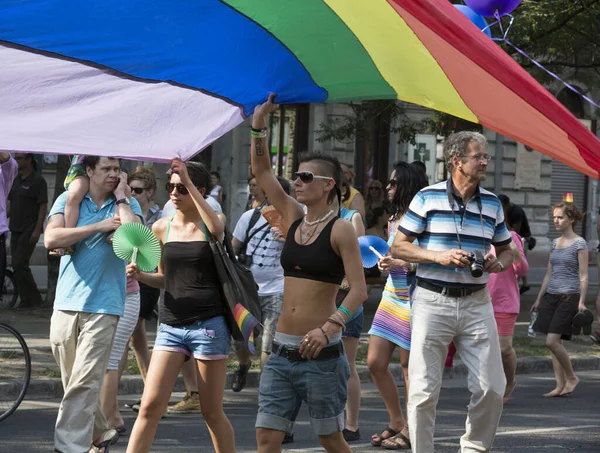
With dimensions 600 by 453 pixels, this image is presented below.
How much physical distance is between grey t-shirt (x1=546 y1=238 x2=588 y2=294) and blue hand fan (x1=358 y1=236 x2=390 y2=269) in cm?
458

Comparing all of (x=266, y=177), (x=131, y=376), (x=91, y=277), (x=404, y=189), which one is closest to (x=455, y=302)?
(x=266, y=177)

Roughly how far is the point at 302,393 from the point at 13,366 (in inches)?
183

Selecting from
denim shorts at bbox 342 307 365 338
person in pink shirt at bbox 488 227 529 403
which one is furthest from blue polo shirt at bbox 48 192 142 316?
person in pink shirt at bbox 488 227 529 403

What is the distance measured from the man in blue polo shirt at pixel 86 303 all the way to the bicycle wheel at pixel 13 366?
2609 millimetres

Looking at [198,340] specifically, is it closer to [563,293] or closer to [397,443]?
[397,443]

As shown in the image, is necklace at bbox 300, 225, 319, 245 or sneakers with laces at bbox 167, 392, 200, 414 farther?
sneakers with laces at bbox 167, 392, 200, 414

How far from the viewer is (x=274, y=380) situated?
20.2 feet

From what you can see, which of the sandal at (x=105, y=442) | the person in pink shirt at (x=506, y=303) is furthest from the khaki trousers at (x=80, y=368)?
the person in pink shirt at (x=506, y=303)

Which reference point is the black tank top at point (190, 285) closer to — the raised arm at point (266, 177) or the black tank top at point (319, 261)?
the raised arm at point (266, 177)

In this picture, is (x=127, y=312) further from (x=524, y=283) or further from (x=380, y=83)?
(x=524, y=283)

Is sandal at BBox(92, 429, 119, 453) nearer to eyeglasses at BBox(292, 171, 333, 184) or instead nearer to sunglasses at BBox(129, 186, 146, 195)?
eyeglasses at BBox(292, 171, 333, 184)

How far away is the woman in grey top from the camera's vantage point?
12.2 meters

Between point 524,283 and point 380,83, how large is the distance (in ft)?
60.9

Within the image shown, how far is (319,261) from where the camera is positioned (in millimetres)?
6191
